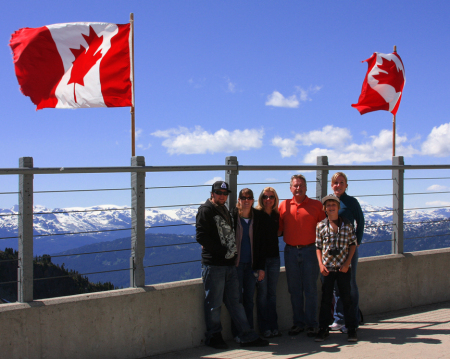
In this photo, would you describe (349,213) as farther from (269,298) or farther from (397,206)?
(397,206)

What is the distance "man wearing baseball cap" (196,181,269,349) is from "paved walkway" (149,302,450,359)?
201mm

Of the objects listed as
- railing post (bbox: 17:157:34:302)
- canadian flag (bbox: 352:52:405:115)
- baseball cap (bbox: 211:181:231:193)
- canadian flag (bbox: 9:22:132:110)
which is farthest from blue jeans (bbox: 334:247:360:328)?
railing post (bbox: 17:157:34:302)

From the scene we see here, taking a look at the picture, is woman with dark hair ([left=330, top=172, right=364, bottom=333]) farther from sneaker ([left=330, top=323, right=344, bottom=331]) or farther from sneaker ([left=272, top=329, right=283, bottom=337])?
sneaker ([left=272, top=329, right=283, bottom=337])

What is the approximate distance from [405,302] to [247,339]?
311 centimetres

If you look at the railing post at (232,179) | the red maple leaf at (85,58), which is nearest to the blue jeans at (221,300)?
the railing post at (232,179)

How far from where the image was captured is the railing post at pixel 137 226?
16.8ft

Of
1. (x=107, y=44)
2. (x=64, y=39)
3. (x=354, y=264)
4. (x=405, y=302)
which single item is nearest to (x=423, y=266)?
(x=405, y=302)

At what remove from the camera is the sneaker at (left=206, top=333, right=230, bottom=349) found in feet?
17.1

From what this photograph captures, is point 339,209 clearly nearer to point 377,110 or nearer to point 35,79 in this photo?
point 377,110

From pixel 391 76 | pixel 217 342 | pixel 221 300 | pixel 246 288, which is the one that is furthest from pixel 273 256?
pixel 391 76

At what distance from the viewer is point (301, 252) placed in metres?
5.61

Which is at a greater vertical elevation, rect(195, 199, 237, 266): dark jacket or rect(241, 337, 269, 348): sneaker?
A: rect(195, 199, 237, 266): dark jacket

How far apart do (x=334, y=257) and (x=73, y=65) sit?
4.08m

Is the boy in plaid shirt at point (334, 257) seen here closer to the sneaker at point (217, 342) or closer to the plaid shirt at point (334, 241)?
the plaid shirt at point (334, 241)
